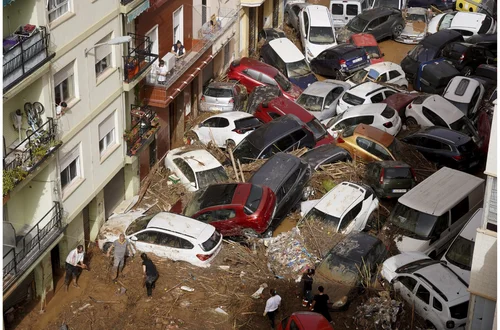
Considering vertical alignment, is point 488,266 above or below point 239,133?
above

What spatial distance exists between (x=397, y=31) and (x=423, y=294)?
77.3ft

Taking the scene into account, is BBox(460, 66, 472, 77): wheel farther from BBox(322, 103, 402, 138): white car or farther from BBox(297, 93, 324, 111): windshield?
BBox(297, 93, 324, 111): windshield

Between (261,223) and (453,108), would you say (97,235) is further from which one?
(453,108)

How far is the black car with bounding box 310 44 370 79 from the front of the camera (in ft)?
122

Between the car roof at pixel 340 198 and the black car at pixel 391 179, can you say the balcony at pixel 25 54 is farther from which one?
the black car at pixel 391 179

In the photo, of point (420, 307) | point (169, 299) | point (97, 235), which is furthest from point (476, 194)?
point (97, 235)

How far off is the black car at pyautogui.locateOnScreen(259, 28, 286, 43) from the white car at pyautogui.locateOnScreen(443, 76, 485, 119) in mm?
9672

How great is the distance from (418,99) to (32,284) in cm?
1696

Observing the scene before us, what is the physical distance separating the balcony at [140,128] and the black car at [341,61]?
12.3m

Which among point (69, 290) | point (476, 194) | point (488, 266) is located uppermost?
point (488, 266)

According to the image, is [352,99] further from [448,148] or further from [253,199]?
[253,199]

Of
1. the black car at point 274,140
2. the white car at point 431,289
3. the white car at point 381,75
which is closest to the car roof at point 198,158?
the black car at point 274,140

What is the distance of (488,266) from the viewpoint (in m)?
18.1

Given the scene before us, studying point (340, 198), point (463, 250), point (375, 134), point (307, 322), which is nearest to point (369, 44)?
point (375, 134)
